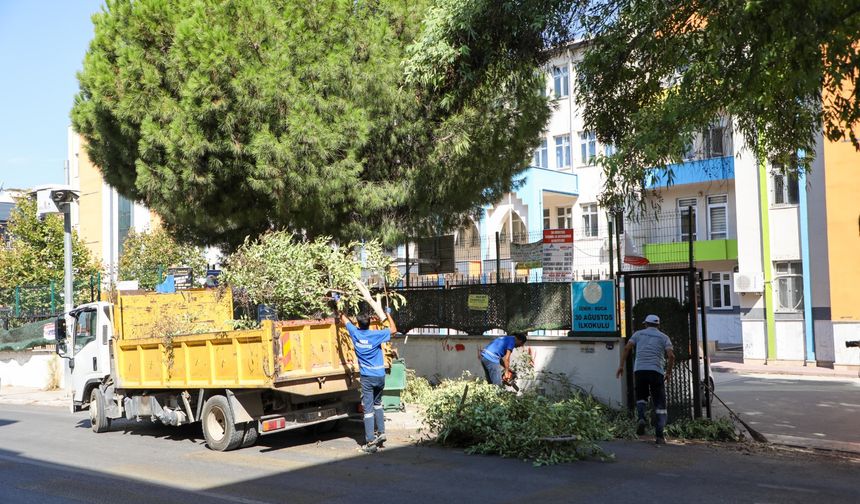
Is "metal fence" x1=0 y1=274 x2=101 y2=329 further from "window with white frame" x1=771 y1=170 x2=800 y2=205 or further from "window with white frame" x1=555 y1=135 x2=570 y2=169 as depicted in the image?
"window with white frame" x1=771 y1=170 x2=800 y2=205

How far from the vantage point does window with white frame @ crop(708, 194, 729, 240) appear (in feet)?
105

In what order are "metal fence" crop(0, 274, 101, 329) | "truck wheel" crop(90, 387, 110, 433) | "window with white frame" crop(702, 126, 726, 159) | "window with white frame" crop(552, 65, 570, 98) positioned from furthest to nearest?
"window with white frame" crop(552, 65, 570, 98)
"metal fence" crop(0, 274, 101, 329)
"truck wheel" crop(90, 387, 110, 433)
"window with white frame" crop(702, 126, 726, 159)

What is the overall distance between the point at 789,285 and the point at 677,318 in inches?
649

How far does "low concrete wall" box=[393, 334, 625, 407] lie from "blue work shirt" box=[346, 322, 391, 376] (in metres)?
4.16

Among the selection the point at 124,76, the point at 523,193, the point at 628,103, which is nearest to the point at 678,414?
the point at 628,103

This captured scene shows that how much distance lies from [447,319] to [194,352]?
5847 mm

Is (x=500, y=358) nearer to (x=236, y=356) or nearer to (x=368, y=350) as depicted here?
(x=368, y=350)

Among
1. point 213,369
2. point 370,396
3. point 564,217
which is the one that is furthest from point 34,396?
point 564,217

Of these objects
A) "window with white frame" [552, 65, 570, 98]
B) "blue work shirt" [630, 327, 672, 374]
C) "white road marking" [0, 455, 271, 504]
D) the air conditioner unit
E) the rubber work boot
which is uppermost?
"window with white frame" [552, 65, 570, 98]

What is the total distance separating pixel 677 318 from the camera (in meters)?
11.8

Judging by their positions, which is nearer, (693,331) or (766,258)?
(693,331)

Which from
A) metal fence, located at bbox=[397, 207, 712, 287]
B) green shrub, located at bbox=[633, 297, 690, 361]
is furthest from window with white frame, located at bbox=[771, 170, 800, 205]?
green shrub, located at bbox=[633, 297, 690, 361]

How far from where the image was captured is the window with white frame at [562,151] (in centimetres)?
3584

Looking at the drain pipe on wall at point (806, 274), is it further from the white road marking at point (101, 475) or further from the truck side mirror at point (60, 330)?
the white road marking at point (101, 475)
